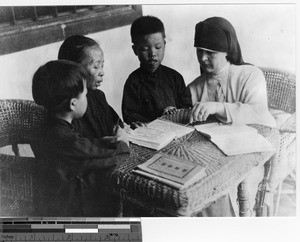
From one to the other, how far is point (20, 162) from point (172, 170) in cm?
69

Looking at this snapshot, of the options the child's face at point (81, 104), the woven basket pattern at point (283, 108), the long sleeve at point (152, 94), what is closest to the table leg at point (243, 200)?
the woven basket pattern at point (283, 108)

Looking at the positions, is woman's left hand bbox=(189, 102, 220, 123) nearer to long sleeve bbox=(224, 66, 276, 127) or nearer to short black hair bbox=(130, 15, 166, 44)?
long sleeve bbox=(224, 66, 276, 127)

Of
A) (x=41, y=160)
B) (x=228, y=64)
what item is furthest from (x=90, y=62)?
(x=228, y=64)

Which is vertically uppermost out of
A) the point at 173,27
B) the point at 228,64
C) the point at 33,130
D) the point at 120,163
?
the point at 173,27

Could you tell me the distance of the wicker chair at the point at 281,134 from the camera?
232 centimetres

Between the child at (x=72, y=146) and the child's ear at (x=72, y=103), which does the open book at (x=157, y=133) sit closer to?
the child at (x=72, y=146)

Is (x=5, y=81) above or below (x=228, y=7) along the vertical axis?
below

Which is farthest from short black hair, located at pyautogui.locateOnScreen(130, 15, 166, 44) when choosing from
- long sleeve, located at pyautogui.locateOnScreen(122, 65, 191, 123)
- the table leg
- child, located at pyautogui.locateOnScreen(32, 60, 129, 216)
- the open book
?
the table leg

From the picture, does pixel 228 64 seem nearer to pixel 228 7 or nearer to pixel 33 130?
pixel 228 7

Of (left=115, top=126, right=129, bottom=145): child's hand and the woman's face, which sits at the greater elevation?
the woman's face

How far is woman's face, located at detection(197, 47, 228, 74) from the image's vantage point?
7.60 ft

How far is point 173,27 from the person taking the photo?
90.2 inches

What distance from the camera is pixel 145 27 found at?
229 cm

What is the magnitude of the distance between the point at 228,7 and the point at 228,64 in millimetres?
259
